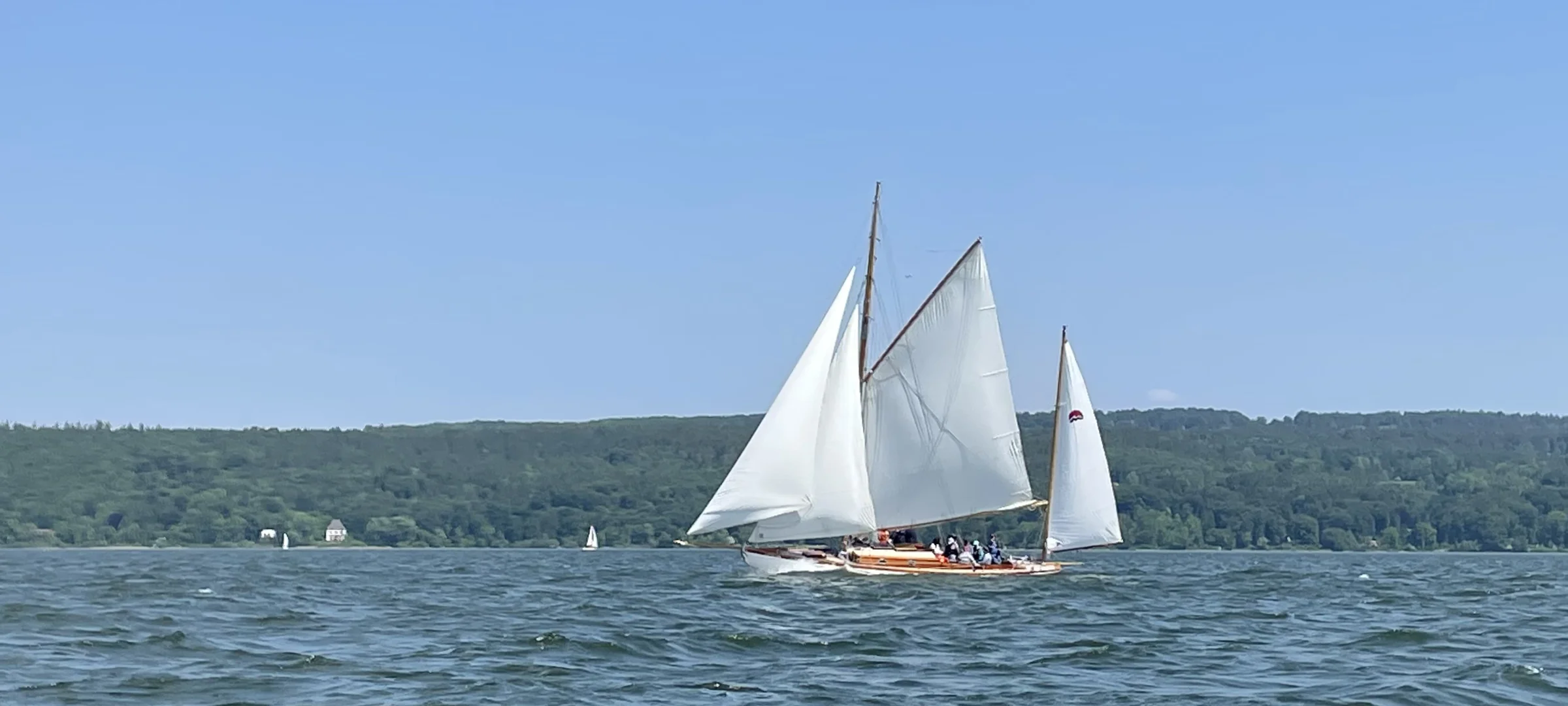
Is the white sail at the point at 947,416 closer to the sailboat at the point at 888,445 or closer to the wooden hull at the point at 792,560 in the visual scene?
the sailboat at the point at 888,445

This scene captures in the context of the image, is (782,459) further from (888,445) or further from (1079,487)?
(1079,487)

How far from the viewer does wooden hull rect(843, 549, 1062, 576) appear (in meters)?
67.1

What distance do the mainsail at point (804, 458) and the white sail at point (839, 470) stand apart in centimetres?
2

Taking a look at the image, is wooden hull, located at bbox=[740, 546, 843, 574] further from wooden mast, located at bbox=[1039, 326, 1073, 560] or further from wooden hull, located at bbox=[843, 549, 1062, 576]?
wooden mast, located at bbox=[1039, 326, 1073, 560]

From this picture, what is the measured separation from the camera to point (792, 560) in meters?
68.7

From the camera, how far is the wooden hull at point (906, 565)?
220ft

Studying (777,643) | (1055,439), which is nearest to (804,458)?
(1055,439)

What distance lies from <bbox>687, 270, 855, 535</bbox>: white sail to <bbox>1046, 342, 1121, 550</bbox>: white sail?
1337 cm

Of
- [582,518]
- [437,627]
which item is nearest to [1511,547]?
[582,518]

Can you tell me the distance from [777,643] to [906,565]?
88.0 feet

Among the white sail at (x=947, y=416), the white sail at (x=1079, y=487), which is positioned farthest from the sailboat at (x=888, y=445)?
the white sail at (x=1079, y=487)

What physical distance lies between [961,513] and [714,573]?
1726cm

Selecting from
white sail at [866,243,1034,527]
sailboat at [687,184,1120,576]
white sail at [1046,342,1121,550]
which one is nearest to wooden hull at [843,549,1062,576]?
sailboat at [687,184,1120,576]

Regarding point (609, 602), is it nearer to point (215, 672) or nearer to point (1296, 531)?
point (215, 672)
